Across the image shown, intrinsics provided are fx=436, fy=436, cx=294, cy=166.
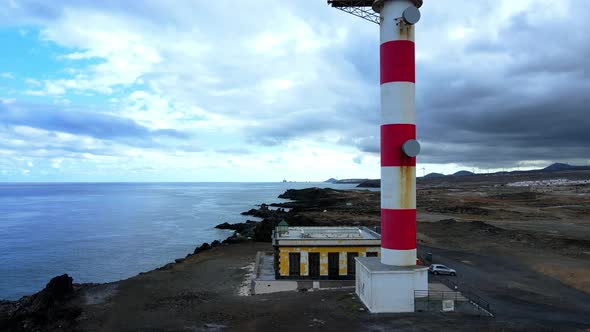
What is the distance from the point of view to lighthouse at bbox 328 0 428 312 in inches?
846

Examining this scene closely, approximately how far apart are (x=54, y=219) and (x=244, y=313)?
90009mm

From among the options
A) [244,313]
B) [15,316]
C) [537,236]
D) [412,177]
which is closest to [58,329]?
[15,316]

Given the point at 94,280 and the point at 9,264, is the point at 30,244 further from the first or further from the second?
the point at 94,280

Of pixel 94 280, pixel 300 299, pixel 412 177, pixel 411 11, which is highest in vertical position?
pixel 411 11

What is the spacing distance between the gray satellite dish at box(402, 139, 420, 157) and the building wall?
11403mm

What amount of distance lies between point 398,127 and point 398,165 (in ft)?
6.19

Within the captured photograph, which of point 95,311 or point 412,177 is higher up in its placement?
point 412,177

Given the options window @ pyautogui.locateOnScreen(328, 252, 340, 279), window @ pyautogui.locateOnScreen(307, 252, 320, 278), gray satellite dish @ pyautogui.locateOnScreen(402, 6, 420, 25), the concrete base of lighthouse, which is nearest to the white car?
window @ pyautogui.locateOnScreen(328, 252, 340, 279)

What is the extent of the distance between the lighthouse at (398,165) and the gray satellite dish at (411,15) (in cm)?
13

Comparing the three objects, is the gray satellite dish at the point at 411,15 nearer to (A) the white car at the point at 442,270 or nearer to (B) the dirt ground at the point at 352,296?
(B) the dirt ground at the point at 352,296

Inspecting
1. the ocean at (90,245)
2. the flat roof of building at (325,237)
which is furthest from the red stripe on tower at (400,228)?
the ocean at (90,245)

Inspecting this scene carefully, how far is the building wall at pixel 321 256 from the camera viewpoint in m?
30.4

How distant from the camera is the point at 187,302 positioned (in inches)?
1090

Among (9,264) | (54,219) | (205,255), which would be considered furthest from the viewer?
(54,219)
